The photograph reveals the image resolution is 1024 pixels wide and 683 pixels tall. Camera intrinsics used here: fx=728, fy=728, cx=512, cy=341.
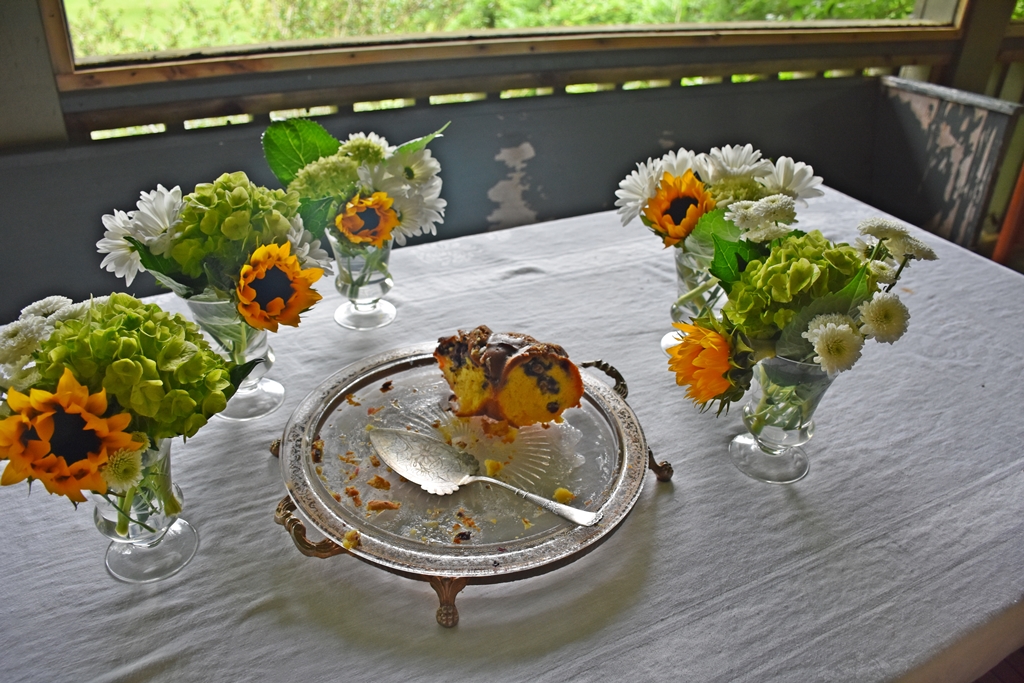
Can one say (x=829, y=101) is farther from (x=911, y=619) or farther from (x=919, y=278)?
(x=911, y=619)

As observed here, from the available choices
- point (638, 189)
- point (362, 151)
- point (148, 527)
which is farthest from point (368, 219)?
point (148, 527)

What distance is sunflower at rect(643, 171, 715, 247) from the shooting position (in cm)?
91

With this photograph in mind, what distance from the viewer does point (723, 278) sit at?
0.75 meters

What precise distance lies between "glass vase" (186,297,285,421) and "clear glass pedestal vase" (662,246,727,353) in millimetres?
513

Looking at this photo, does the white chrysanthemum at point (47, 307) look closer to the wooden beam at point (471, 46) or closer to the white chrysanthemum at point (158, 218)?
the white chrysanthemum at point (158, 218)

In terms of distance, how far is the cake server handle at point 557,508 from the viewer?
697 millimetres

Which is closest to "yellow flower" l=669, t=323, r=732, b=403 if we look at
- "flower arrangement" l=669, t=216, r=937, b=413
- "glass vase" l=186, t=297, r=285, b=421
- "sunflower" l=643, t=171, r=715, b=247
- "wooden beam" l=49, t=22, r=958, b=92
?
"flower arrangement" l=669, t=216, r=937, b=413

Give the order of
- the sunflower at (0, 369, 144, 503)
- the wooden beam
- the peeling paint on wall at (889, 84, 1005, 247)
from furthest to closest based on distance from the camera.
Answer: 1. the peeling paint on wall at (889, 84, 1005, 247)
2. the wooden beam
3. the sunflower at (0, 369, 144, 503)

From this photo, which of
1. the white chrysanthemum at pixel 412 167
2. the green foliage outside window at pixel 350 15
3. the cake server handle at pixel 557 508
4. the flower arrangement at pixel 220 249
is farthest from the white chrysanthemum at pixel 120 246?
the green foliage outside window at pixel 350 15

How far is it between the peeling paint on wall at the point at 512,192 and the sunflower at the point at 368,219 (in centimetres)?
113

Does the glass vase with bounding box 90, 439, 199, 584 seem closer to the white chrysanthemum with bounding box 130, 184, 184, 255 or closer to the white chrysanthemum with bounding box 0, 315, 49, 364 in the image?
the white chrysanthemum with bounding box 0, 315, 49, 364

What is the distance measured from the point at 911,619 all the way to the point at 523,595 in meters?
0.35

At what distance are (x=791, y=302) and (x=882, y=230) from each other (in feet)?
0.41

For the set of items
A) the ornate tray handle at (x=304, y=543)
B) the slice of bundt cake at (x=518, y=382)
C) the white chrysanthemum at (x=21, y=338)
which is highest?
the white chrysanthemum at (x=21, y=338)
